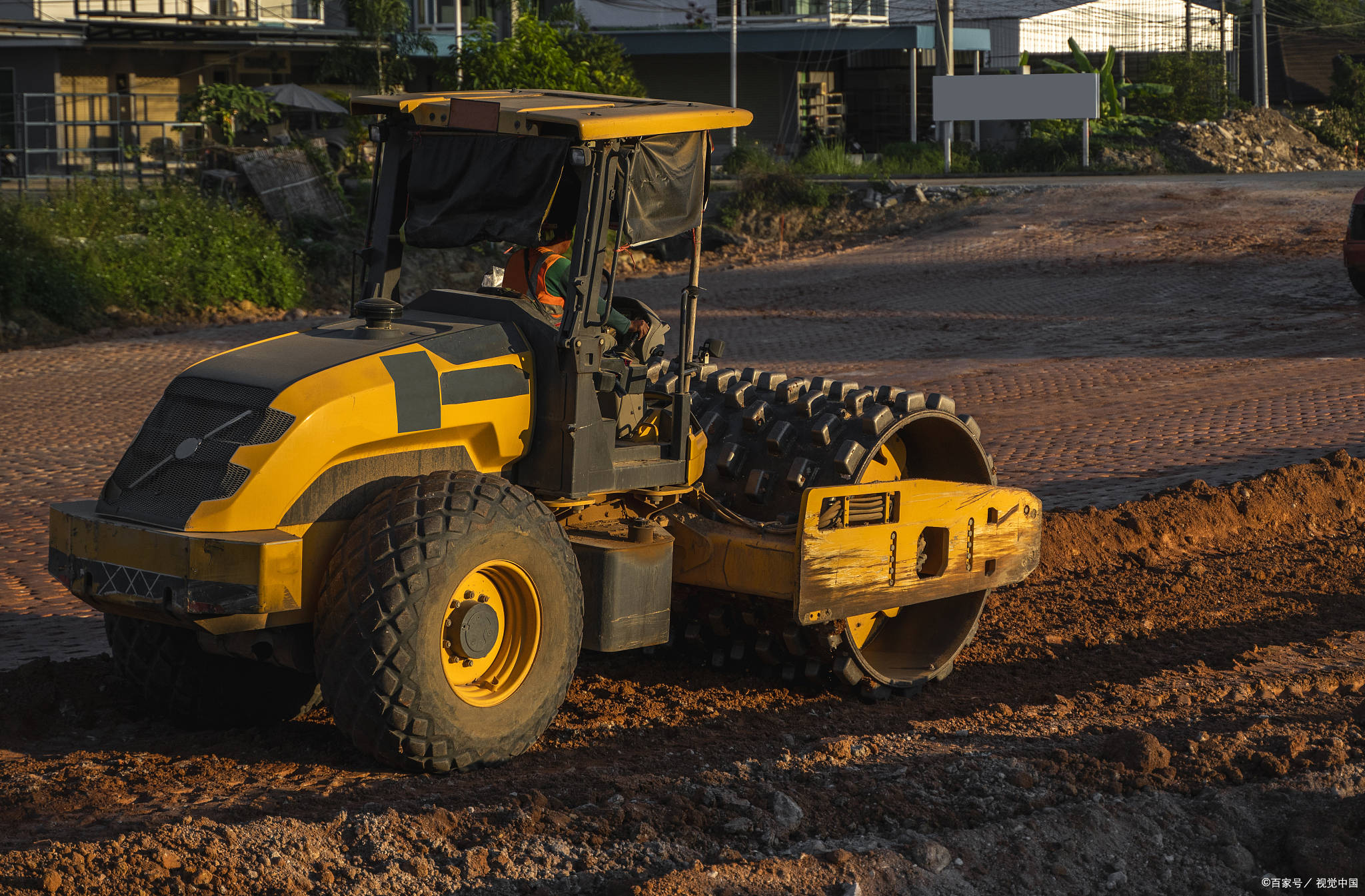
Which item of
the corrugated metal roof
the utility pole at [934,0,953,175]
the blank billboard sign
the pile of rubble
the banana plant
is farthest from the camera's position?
the corrugated metal roof

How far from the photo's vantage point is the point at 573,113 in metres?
5.48

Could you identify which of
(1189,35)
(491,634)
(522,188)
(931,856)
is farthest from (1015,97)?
(931,856)

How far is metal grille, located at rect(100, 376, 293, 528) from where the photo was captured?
4906 millimetres

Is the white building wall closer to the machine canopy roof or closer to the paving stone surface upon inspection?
the paving stone surface

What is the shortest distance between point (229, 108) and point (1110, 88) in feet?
78.9

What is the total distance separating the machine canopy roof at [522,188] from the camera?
5.59 m

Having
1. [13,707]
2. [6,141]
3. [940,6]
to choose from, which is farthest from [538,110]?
[940,6]

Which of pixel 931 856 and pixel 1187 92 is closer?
pixel 931 856

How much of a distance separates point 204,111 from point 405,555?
30132mm

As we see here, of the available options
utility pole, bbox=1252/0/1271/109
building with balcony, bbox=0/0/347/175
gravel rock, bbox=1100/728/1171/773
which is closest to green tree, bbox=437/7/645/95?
building with balcony, bbox=0/0/347/175

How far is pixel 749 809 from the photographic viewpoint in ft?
15.7

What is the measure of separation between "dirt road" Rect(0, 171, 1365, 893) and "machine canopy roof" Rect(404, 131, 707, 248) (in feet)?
6.56

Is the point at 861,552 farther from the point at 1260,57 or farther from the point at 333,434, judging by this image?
the point at 1260,57

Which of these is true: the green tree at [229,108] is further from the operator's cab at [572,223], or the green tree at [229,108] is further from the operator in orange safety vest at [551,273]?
the operator in orange safety vest at [551,273]
